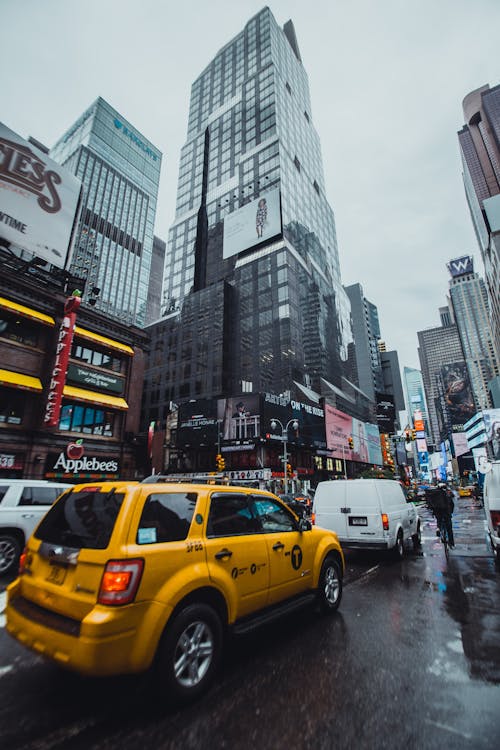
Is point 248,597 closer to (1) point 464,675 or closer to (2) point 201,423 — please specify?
(1) point 464,675

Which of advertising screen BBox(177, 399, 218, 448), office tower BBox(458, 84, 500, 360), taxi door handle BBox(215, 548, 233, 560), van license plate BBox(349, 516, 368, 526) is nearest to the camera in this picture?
taxi door handle BBox(215, 548, 233, 560)

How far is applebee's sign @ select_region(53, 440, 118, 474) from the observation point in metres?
22.5

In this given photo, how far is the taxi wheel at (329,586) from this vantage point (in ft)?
17.1

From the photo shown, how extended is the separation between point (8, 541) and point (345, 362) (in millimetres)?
85477

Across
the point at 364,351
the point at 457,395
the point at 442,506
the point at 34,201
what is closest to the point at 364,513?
the point at 442,506

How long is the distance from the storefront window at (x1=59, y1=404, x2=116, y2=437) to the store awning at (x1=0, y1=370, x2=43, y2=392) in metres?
2.59

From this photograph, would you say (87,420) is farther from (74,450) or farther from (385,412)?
(385,412)

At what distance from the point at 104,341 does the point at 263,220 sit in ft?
195

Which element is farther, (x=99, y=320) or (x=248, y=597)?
(x=99, y=320)

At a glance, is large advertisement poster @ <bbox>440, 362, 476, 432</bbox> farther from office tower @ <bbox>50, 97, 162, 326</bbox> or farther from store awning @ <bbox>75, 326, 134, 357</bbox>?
store awning @ <bbox>75, 326, 134, 357</bbox>

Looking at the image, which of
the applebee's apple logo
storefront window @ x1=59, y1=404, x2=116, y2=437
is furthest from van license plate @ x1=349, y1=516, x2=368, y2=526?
storefront window @ x1=59, y1=404, x2=116, y2=437

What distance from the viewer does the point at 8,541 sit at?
24.9ft

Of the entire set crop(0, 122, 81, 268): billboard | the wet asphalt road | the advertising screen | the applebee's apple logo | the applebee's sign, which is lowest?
the wet asphalt road

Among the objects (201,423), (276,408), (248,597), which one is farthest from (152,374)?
(248,597)
